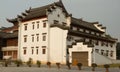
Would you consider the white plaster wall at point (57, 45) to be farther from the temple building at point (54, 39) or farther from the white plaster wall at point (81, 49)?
the white plaster wall at point (81, 49)

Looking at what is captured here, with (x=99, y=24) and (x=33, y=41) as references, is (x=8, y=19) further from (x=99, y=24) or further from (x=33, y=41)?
(x=99, y=24)

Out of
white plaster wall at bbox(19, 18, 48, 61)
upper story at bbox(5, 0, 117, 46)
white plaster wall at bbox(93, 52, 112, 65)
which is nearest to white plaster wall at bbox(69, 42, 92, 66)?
white plaster wall at bbox(93, 52, 112, 65)

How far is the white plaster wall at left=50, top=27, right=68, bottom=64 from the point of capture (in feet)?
159

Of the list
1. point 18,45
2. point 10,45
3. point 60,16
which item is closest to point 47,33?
point 60,16

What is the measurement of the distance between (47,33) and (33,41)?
4927 millimetres

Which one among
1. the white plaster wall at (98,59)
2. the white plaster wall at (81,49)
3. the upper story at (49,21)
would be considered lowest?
the white plaster wall at (98,59)

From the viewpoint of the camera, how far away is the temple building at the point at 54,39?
4632cm

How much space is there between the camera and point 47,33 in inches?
1993

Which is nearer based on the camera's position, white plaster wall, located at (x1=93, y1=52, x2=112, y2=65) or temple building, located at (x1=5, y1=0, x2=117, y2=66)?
white plaster wall, located at (x1=93, y1=52, x2=112, y2=65)

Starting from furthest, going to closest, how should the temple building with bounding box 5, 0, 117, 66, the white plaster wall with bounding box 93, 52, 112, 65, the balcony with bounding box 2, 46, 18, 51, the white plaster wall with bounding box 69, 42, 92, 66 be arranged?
A: the balcony with bounding box 2, 46, 18, 51 → the temple building with bounding box 5, 0, 117, 66 → the white plaster wall with bounding box 93, 52, 112, 65 → the white plaster wall with bounding box 69, 42, 92, 66

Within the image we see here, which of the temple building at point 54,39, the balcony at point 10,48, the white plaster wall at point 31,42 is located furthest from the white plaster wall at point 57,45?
the balcony at point 10,48

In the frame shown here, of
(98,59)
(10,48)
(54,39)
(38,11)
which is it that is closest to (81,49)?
(98,59)

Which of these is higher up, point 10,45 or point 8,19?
point 8,19

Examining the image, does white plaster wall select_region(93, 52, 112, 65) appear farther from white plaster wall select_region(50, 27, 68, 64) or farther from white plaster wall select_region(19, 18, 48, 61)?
white plaster wall select_region(19, 18, 48, 61)
